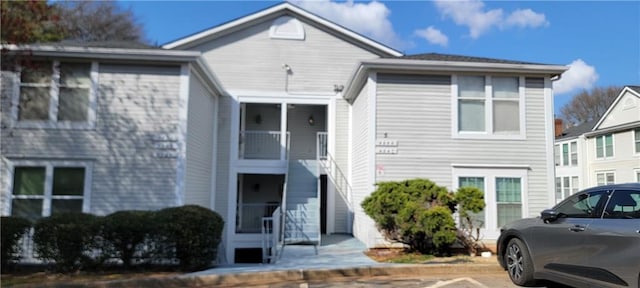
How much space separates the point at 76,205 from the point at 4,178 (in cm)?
162

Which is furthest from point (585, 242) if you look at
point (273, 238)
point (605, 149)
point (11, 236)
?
point (605, 149)

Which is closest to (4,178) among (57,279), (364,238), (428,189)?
(57,279)

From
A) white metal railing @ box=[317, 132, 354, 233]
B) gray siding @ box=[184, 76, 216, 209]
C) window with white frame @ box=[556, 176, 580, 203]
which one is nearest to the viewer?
gray siding @ box=[184, 76, 216, 209]

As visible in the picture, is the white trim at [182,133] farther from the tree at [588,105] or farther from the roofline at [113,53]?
the tree at [588,105]

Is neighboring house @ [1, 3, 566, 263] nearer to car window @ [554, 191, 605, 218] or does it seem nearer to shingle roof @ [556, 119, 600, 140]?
car window @ [554, 191, 605, 218]

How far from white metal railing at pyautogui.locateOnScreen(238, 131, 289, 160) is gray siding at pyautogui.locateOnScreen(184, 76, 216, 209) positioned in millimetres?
1584

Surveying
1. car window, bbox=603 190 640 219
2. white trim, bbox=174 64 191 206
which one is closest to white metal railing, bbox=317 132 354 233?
white trim, bbox=174 64 191 206

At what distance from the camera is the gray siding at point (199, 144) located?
10.7 m

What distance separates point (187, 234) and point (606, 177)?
25209mm

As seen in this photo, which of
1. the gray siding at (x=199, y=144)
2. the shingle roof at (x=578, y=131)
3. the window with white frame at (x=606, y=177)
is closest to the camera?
the gray siding at (x=199, y=144)

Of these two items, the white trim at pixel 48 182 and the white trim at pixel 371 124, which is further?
the white trim at pixel 371 124

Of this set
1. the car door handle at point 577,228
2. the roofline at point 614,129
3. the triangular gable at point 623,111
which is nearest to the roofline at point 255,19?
the car door handle at point 577,228

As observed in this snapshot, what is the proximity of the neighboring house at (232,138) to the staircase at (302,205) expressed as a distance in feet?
0.13

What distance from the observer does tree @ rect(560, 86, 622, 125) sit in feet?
87.8
